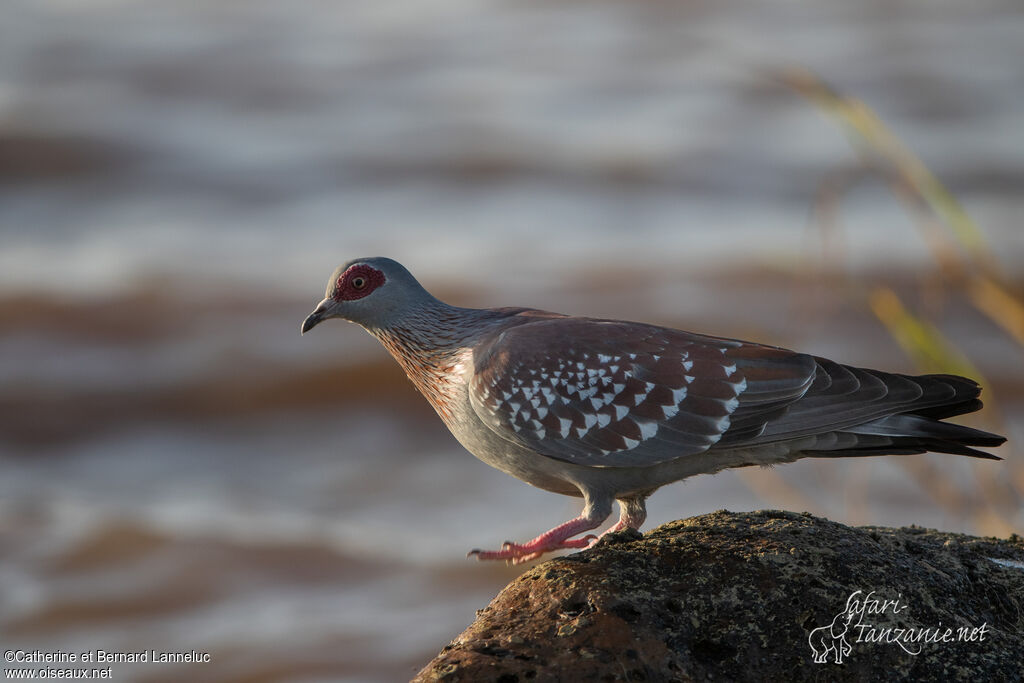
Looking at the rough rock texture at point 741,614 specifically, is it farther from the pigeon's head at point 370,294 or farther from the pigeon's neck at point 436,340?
the pigeon's head at point 370,294

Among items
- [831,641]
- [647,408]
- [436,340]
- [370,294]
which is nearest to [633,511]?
[647,408]

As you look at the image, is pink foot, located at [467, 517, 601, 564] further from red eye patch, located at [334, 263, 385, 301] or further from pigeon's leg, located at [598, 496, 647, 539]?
red eye patch, located at [334, 263, 385, 301]

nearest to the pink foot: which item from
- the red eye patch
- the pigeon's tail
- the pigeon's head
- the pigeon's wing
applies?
the pigeon's wing

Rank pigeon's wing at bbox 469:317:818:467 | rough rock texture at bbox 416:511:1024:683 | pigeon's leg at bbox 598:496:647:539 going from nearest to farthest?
1. rough rock texture at bbox 416:511:1024:683
2. pigeon's wing at bbox 469:317:818:467
3. pigeon's leg at bbox 598:496:647:539

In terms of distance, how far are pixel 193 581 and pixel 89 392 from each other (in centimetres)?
425

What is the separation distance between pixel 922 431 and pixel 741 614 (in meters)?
1.23

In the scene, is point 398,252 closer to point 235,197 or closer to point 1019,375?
point 235,197

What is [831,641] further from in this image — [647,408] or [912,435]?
[647,408]

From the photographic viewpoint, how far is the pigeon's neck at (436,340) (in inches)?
217

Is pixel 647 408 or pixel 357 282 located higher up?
pixel 357 282

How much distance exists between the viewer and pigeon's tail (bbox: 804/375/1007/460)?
190 inches

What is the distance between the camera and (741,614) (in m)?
4.20

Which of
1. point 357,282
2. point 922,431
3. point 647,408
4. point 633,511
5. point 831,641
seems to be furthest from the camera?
point 357,282

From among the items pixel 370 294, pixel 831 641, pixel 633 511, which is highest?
pixel 370 294
